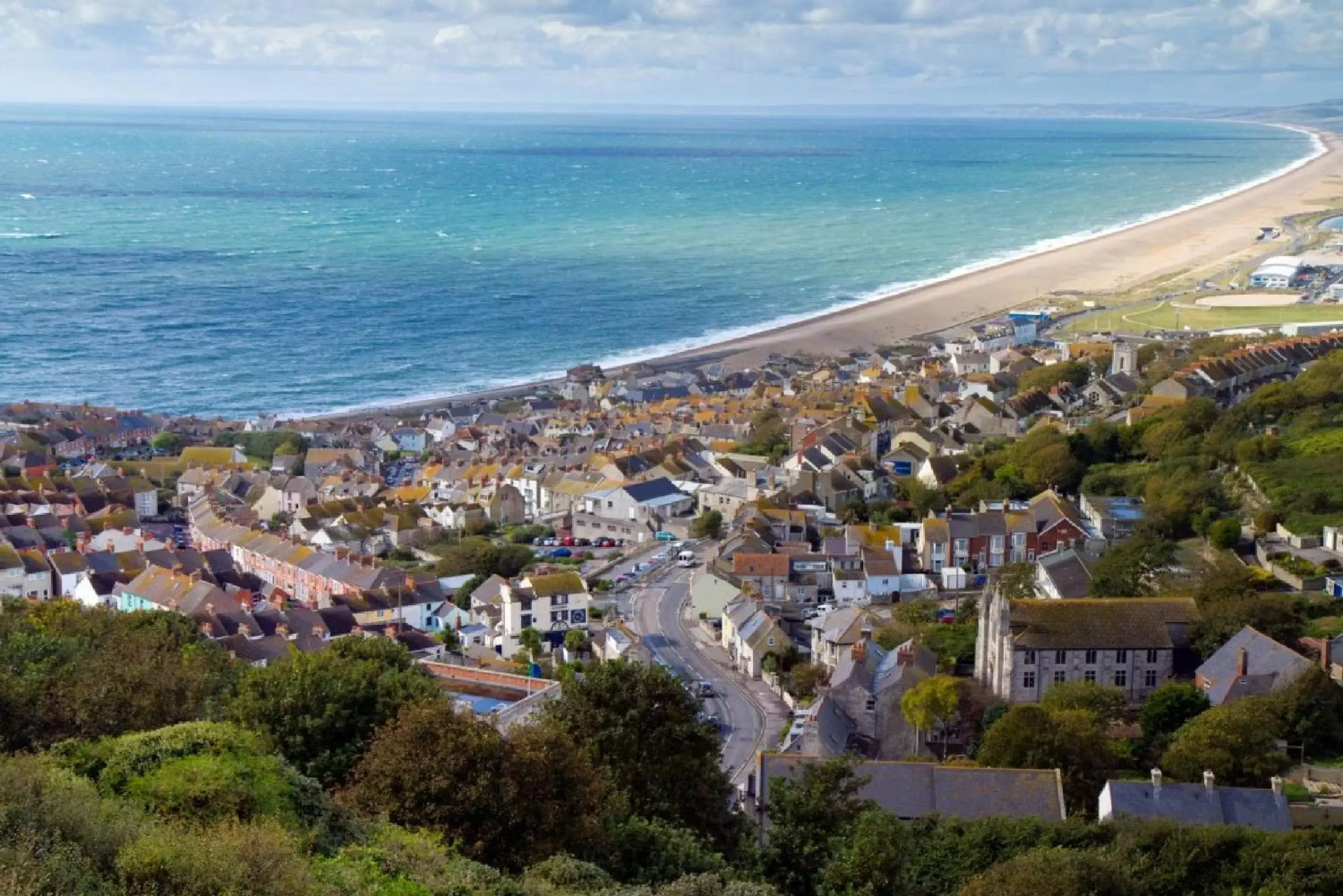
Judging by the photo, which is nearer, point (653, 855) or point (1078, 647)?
point (653, 855)

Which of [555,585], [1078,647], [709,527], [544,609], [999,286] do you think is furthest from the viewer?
[999,286]

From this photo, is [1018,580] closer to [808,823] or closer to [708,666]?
[708,666]

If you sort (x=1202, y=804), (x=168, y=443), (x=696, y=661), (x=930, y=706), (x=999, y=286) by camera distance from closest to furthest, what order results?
(x=1202, y=804)
(x=930, y=706)
(x=696, y=661)
(x=168, y=443)
(x=999, y=286)

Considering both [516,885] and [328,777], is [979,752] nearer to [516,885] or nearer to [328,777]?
[328,777]

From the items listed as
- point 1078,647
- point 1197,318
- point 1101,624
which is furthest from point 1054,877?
point 1197,318

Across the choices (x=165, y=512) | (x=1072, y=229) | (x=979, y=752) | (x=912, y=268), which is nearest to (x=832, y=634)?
(x=979, y=752)

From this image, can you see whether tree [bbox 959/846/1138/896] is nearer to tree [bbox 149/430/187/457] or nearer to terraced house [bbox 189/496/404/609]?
terraced house [bbox 189/496/404/609]

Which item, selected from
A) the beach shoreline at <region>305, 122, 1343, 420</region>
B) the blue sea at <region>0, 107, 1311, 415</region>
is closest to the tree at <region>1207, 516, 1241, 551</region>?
the beach shoreline at <region>305, 122, 1343, 420</region>

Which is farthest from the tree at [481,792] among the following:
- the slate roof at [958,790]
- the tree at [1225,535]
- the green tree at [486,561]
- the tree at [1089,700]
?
the tree at [1225,535]
